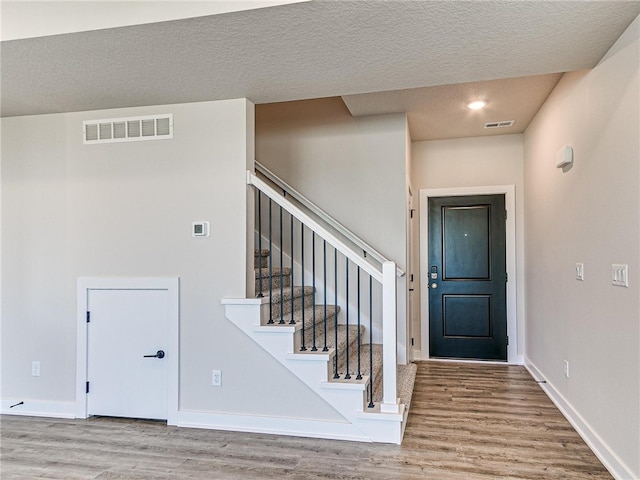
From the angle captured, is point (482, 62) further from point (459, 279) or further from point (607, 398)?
point (459, 279)

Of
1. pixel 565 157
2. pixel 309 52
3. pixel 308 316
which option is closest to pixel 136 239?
pixel 308 316

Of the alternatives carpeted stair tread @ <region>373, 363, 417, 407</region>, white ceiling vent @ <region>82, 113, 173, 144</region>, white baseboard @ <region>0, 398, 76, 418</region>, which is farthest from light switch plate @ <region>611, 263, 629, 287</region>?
white baseboard @ <region>0, 398, 76, 418</region>

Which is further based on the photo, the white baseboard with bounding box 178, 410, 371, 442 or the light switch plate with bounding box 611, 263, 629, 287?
the white baseboard with bounding box 178, 410, 371, 442

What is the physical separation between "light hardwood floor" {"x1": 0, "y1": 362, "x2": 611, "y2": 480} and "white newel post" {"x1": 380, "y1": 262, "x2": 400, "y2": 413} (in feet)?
0.93

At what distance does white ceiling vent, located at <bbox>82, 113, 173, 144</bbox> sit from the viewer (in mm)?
3271

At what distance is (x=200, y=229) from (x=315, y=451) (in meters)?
1.72

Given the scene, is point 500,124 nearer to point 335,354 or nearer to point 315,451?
point 335,354

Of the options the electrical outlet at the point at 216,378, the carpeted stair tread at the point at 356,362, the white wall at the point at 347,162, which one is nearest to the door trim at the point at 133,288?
the electrical outlet at the point at 216,378

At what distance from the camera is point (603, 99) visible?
2.51 meters

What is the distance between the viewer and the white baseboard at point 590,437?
88.5 inches

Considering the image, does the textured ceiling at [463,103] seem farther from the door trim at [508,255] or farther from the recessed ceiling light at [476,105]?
the door trim at [508,255]

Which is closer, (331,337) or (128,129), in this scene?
(128,129)

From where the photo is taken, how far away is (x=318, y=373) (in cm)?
291

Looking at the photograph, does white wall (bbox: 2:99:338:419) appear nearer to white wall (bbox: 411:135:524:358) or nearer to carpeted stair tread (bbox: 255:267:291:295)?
carpeted stair tread (bbox: 255:267:291:295)
